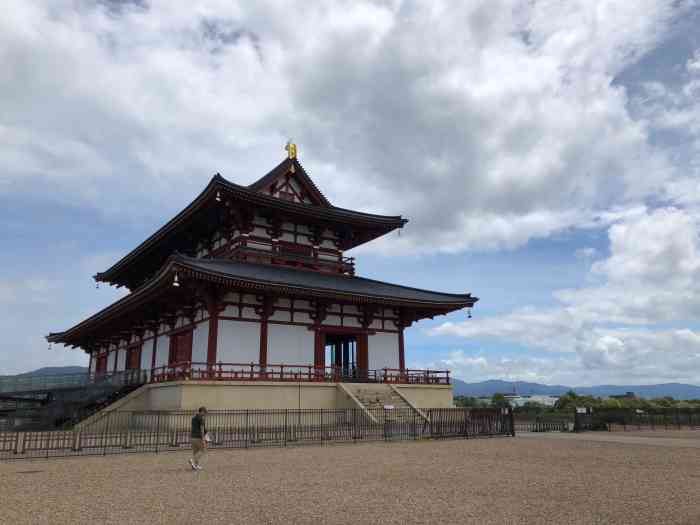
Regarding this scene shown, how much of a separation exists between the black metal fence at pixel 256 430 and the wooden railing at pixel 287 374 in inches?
89.6

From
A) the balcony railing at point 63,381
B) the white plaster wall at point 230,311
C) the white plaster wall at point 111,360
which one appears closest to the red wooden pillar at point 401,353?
the white plaster wall at point 230,311

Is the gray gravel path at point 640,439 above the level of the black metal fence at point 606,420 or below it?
below

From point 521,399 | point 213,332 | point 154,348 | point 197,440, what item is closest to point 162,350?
point 154,348

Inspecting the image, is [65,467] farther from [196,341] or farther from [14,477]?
[196,341]

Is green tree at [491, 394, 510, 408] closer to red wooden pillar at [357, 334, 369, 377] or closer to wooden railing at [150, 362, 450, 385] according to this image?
wooden railing at [150, 362, 450, 385]

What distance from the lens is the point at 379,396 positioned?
27.4m

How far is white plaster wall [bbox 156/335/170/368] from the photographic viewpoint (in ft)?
105

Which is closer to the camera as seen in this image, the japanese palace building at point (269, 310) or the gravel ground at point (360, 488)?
the gravel ground at point (360, 488)

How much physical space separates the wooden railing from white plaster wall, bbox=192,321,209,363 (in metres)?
0.51

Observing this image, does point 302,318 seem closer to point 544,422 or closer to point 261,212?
point 261,212

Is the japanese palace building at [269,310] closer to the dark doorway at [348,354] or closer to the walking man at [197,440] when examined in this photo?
the dark doorway at [348,354]

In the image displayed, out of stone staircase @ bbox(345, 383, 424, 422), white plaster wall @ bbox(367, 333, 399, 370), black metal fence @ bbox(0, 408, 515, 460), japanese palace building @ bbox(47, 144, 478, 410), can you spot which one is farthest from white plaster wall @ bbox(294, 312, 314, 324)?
black metal fence @ bbox(0, 408, 515, 460)

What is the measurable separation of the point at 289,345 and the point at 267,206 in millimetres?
7919

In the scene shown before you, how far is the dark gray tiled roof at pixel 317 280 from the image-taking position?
1008 inches
